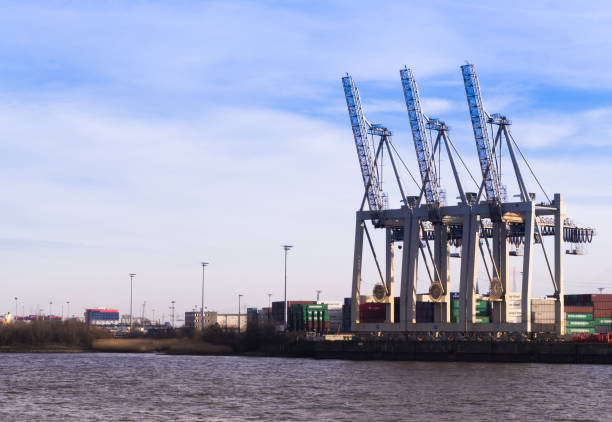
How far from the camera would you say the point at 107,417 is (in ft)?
178

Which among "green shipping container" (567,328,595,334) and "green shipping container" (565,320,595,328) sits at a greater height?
"green shipping container" (565,320,595,328)

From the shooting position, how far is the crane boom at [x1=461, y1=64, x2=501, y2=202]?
111m

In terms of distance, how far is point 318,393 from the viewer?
68.8 meters

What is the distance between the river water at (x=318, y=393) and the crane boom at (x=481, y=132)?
22.2m

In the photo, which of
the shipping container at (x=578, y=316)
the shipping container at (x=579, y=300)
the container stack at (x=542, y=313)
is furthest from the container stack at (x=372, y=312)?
the shipping container at (x=579, y=300)

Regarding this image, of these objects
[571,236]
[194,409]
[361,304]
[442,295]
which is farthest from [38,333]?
[194,409]

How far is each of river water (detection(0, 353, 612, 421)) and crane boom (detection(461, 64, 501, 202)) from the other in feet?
72.9

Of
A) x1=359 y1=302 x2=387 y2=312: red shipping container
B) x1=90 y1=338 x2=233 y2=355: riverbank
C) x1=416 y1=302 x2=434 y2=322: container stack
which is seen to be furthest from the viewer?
x1=90 y1=338 x2=233 y2=355: riverbank

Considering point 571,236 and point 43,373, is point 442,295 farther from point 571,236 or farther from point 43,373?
point 43,373

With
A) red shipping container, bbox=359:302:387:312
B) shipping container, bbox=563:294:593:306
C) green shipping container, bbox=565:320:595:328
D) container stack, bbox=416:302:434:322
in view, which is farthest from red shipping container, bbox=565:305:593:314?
red shipping container, bbox=359:302:387:312

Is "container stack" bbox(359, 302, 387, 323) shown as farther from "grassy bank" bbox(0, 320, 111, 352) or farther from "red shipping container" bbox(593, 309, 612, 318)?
"grassy bank" bbox(0, 320, 111, 352)

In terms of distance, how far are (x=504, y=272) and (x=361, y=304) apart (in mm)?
21015

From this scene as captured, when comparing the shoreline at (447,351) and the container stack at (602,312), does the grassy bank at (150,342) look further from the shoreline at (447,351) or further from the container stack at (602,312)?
the container stack at (602,312)

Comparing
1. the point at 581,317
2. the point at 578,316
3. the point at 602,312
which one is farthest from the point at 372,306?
the point at 602,312
